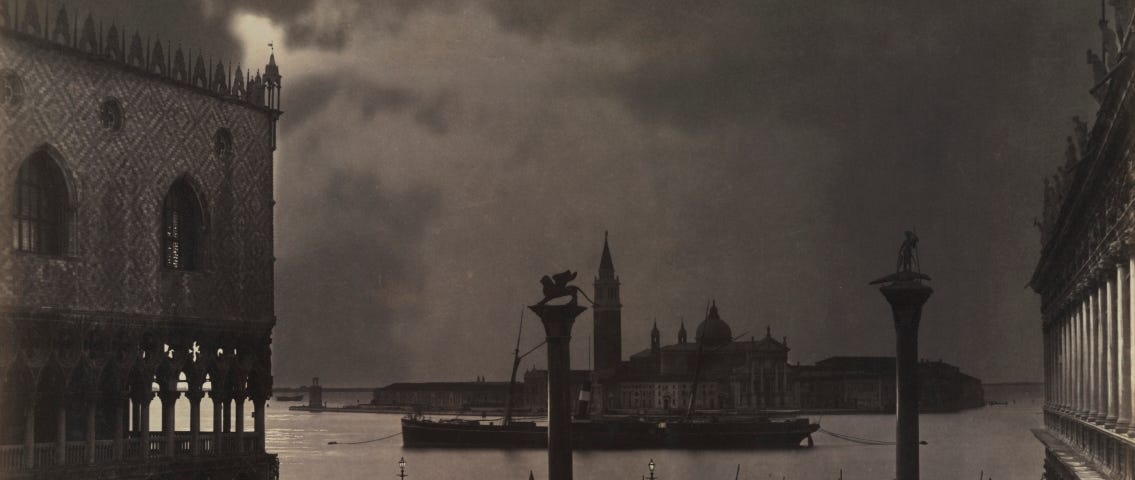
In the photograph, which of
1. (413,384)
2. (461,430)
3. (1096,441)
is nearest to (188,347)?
(1096,441)

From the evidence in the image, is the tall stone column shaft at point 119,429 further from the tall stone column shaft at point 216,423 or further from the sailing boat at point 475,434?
the sailing boat at point 475,434

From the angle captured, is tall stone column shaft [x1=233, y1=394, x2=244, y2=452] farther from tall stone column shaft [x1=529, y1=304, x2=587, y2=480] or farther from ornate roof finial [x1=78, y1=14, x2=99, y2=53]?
tall stone column shaft [x1=529, y1=304, x2=587, y2=480]

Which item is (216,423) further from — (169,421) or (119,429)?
(119,429)

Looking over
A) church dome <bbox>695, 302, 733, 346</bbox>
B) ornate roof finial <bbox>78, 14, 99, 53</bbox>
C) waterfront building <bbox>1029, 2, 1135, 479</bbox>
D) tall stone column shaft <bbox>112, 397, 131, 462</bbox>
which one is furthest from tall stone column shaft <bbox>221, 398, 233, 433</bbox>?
church dome <bbox>695, 302, 733, 346</bbox>

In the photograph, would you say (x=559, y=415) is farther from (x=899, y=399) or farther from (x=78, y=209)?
(x=78, y=209)

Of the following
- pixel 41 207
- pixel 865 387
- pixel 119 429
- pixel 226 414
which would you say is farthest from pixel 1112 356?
pixel 865 387

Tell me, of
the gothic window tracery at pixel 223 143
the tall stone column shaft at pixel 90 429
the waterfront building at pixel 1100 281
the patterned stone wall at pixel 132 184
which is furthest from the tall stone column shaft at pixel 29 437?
the waterfront building at pixel 1100 281
